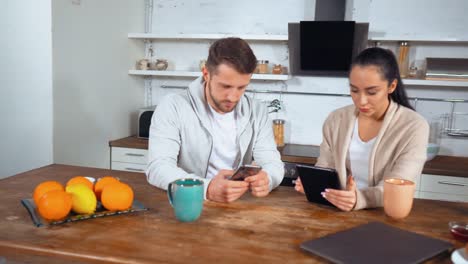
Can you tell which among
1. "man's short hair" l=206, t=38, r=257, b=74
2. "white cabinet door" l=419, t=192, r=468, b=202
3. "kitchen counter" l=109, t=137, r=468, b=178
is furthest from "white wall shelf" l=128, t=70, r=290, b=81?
"man's short hair" l=206, t=38, r=257, b=74

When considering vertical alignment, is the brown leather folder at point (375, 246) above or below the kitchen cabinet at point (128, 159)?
above

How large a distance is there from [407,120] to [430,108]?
1.84 meters

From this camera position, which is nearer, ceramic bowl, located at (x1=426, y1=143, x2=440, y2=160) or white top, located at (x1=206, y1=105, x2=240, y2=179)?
white top, located at (x1=206, y1=105, x2=240, y2=179)

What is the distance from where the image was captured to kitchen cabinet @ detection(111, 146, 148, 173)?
126 inches

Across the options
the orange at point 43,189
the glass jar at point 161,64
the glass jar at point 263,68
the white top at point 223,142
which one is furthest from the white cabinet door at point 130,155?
the orange at point 43,189

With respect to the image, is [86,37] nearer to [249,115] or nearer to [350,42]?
[249,115]

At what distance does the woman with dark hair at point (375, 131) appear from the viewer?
62.6 inches

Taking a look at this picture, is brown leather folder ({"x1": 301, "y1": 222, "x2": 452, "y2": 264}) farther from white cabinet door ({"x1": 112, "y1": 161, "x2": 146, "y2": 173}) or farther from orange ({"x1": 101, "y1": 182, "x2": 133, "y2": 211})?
white cabinet door ({"x1": 112, "y1": 161, "x2": 146, "y2": 173})

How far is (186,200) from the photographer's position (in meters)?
1.17

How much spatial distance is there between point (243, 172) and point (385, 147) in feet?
2.08

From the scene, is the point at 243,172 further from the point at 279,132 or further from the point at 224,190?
the point at 279,132

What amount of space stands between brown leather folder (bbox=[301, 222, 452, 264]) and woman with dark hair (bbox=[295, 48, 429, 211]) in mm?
310

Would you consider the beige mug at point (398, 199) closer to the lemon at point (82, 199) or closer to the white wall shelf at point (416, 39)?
the lemon at point (82, 199)

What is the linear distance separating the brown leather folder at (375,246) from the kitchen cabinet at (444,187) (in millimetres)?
1846
